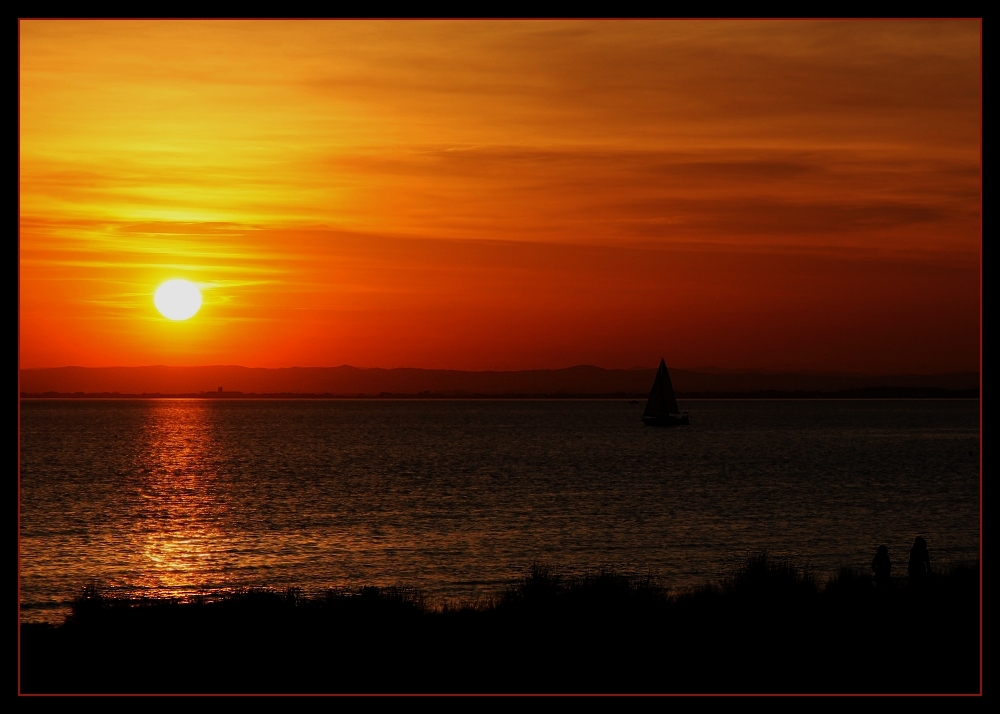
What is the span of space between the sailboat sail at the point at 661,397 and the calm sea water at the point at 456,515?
2072 cm

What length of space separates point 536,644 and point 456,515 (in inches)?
1699

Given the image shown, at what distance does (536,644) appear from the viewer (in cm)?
1866

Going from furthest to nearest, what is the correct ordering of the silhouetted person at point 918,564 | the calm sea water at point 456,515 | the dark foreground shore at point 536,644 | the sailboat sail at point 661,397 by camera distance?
the sailboat sail at point 661,397, the calm sea water at point 456,515, the silhouetted person at point 918,564, the dark foreground shore at point 536,644

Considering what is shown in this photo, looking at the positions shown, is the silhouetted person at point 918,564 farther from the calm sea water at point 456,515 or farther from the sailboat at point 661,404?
the sailboat at point 661,404

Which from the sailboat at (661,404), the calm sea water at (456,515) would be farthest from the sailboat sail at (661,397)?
the calm sea water at (456,515)

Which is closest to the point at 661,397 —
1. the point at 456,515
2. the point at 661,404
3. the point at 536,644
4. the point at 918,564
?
the point at 661,404

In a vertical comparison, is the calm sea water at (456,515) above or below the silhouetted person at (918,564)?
below

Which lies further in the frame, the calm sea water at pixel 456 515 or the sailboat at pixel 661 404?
the sailboat at pixel 661 404

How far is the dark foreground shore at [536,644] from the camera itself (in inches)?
632

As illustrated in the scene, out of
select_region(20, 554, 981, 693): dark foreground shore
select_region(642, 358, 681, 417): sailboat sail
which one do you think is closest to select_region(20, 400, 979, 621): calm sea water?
select_region(20, 554, 981, 693): dark foreground shore

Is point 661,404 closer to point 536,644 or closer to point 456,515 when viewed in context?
point 456,515

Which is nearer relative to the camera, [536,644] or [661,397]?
[536,644]
